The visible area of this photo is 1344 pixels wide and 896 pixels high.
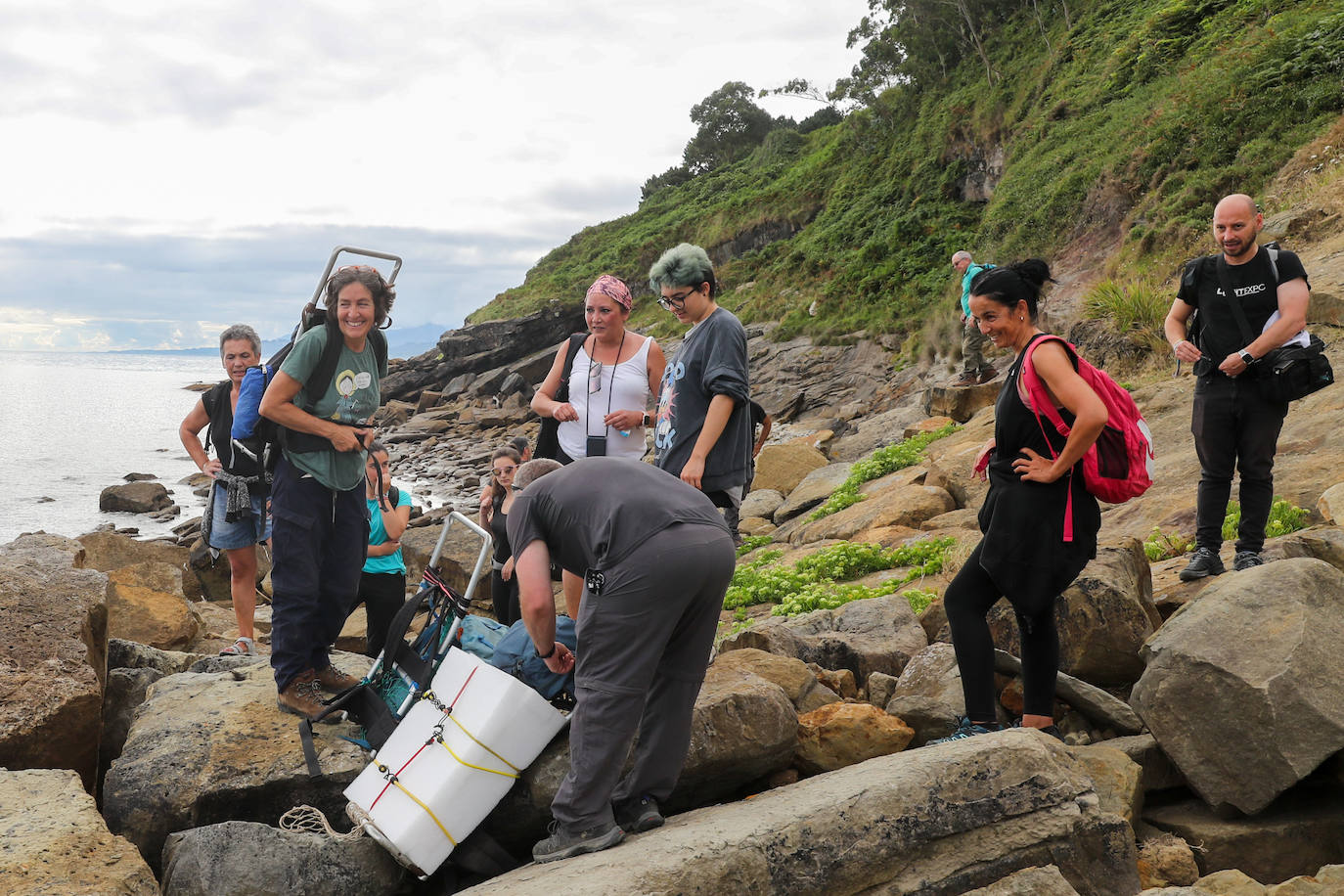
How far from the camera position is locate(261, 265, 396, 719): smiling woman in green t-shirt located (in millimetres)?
4266

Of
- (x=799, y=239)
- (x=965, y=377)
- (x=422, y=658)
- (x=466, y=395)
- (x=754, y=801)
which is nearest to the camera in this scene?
(x=754, y=801)

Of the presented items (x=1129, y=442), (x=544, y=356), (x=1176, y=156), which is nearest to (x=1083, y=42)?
(x=1176, y=156)

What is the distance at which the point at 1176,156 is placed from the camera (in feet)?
53.1

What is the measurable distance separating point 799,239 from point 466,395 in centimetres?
1509

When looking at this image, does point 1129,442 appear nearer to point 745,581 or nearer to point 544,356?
point 745,581

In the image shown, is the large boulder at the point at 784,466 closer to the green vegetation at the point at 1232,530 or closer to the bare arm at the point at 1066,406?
the green vegetation at the point at 1232,530

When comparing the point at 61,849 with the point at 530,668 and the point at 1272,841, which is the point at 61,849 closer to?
the point at 530,668

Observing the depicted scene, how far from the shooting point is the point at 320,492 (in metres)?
4.35

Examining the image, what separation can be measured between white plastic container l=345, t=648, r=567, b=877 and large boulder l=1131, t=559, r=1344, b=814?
7.92 ft

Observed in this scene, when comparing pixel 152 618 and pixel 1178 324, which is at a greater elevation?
pixel 1178 324

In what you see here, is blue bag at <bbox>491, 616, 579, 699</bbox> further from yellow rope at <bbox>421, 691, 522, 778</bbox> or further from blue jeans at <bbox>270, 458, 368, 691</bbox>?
blue jeans at <bbox>270, 458, 368, 691</bbox>

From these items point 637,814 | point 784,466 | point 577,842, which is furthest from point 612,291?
point 784,466

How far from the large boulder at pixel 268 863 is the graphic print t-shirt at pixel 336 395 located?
153cm

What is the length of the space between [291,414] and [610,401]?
62.0 inches
